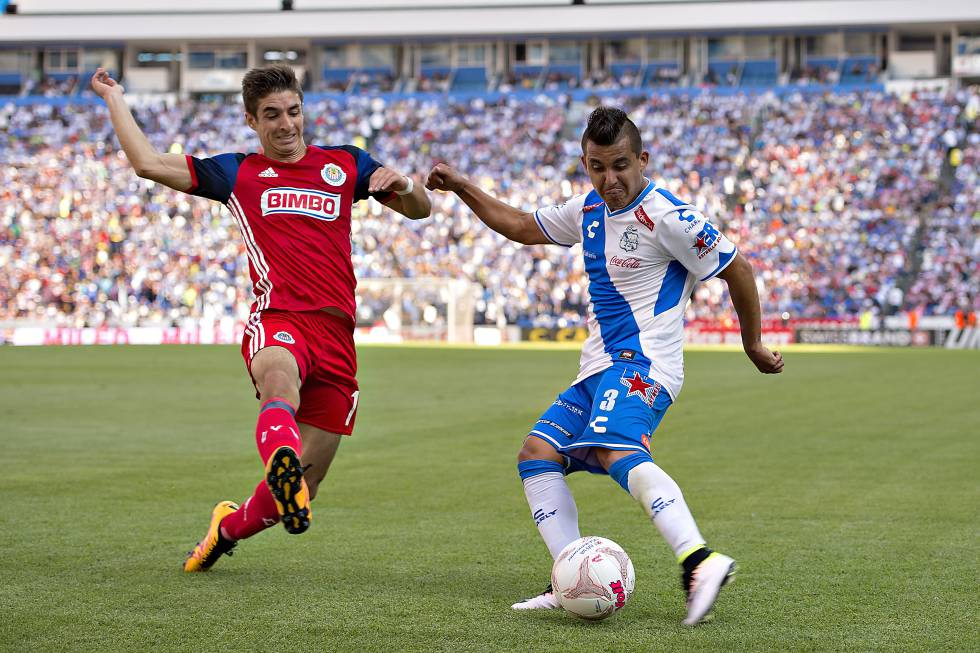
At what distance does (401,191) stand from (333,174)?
1.13ft

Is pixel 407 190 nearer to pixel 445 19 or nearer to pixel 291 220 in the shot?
pixel 291 220

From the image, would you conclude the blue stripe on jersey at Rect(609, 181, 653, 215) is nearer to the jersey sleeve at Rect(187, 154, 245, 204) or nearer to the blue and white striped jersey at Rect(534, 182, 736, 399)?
the blue and white striped jersey at Rect(534, 182, 736, 399)

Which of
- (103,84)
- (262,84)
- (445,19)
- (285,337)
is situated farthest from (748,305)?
(445,19)

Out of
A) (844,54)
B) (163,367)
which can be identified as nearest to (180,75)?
(844,54)

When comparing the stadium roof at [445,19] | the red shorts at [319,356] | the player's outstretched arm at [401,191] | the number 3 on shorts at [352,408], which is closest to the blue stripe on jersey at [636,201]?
the player's outstretched arm at [401,191]

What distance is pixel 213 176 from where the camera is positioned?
6.17 meters

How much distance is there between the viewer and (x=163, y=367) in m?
26.3

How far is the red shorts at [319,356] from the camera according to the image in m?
5.86

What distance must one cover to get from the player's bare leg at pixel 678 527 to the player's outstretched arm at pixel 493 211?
124cm

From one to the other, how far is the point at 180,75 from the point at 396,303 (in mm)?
23815

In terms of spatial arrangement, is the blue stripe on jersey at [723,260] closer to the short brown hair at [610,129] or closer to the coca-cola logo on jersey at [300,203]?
the short brown hair at [610,129]

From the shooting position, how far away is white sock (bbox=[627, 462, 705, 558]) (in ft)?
16.8

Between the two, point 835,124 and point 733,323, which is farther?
point 835,124

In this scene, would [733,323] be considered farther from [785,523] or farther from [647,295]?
[647,295]
